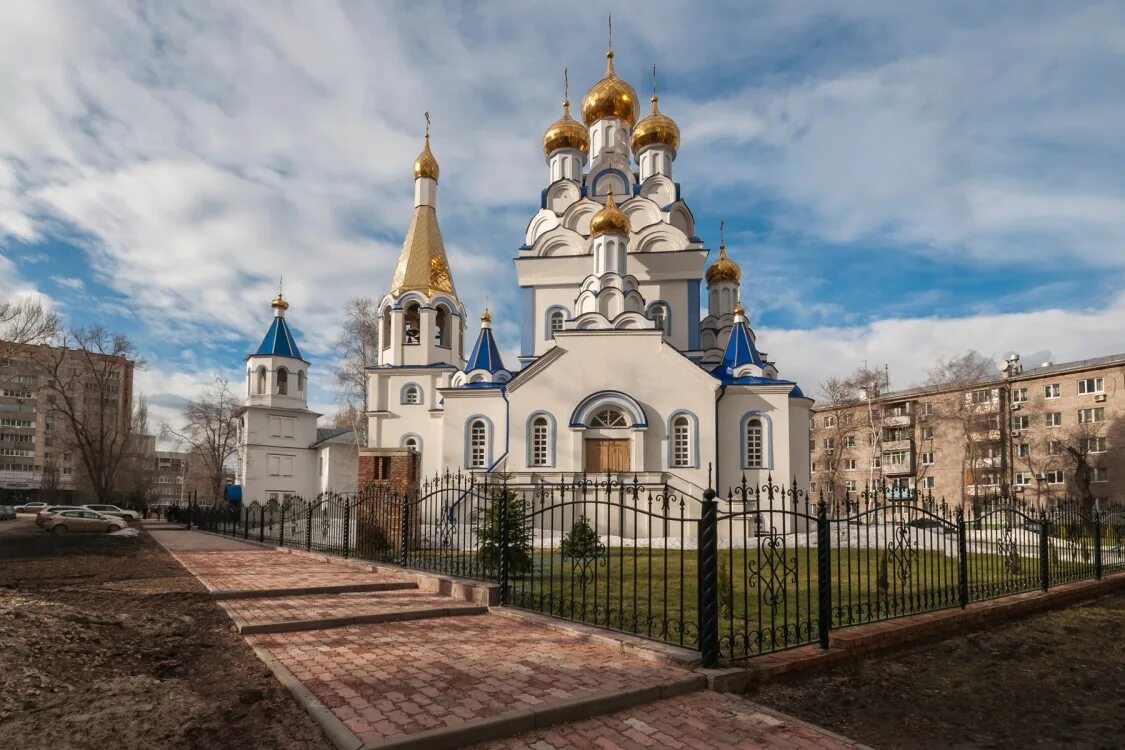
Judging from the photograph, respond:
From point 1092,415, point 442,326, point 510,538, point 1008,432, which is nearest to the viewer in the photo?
point 510,538

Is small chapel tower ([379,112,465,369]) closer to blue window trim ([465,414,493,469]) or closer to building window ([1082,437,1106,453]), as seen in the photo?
blue window trim ([465,414,493,469])

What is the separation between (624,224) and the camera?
2494 centimetres

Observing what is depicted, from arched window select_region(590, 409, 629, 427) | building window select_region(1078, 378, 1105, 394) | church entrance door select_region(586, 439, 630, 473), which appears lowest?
church entrance door select_region(586, 439, 630, 473)

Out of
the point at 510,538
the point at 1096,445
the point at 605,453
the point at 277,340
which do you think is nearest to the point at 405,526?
the point at 510,538

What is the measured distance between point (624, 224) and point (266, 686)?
848 inches

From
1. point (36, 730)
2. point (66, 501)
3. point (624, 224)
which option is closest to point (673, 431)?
point (624, 224)

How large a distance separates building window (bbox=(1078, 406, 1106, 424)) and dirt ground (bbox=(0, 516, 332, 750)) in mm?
44527

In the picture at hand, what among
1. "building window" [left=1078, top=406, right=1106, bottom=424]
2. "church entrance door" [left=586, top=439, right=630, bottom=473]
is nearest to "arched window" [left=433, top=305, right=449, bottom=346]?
"church entrance door" [left=586, top=439, right=630, bottom=473]

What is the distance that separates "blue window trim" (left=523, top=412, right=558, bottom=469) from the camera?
73.2ft

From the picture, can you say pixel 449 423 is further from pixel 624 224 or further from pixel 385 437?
pixel 624 224

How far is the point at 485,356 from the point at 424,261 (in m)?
7.05

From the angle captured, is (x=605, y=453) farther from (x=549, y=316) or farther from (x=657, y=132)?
(x=657, y=132)

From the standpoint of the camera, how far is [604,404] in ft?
73.5

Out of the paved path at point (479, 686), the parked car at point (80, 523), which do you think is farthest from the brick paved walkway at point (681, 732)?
the parked car at point (80, 523)
